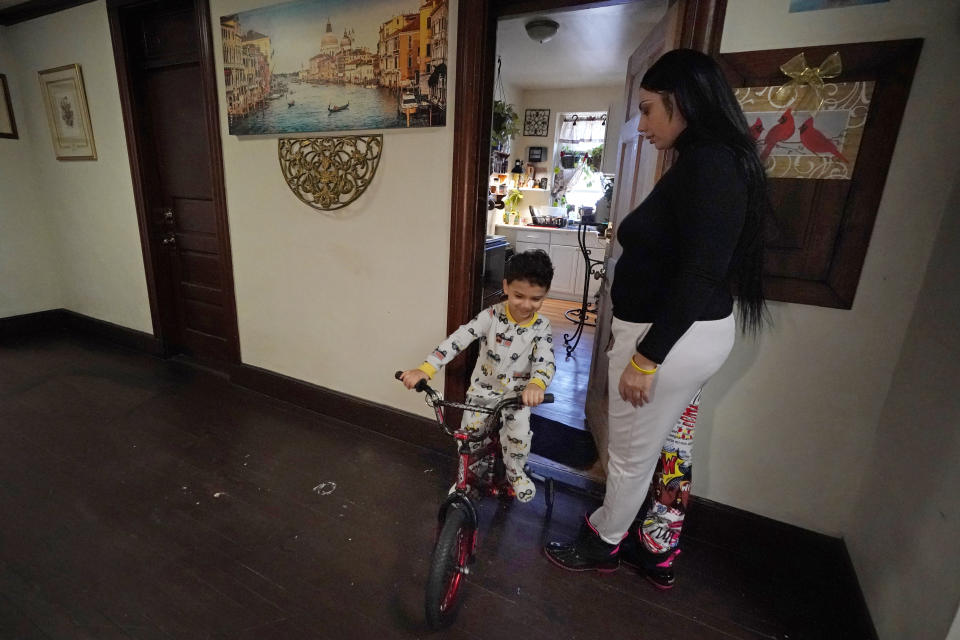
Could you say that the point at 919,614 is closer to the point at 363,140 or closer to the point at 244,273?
the point at 363,140

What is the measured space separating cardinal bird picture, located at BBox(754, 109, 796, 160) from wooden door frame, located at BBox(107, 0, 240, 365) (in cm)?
255

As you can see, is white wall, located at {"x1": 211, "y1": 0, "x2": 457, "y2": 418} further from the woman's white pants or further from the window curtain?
the window curtain

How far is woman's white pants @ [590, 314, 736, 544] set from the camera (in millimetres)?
1100

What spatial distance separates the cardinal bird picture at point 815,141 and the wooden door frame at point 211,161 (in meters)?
2.64

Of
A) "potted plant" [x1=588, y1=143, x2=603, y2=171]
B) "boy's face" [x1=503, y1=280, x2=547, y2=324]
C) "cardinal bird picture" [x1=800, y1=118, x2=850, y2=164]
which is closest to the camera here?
"cardinal bird picture" [x1=800, y1=118, x2=850, y2=164]

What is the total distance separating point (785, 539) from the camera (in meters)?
1.50

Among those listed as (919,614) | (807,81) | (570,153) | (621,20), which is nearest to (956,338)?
(919,614)

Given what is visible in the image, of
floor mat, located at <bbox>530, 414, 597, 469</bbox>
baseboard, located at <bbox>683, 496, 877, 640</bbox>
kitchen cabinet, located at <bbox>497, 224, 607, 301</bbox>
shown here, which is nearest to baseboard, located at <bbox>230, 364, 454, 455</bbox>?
floor mat, located at <bbox>530, 414, 597, 469</bbox>

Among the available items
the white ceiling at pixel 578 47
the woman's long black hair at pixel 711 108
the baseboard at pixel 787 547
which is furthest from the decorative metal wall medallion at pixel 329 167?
the baseboard at pixel 787 547

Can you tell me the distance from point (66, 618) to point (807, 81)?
8.56ft

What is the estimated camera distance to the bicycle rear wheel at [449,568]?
3.61 feet

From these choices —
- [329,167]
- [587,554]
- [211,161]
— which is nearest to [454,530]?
[587,554]

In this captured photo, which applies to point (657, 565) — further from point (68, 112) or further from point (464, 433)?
point (68, 112)

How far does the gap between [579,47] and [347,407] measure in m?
3.71
